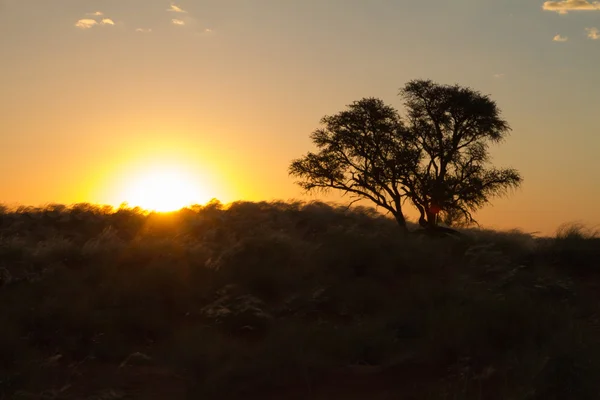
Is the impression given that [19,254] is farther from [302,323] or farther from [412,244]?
[412,244]

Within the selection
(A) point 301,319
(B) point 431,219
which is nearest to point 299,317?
(A) point 301,319

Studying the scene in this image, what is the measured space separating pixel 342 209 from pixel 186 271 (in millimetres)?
16757

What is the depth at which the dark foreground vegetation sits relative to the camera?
10.0 m

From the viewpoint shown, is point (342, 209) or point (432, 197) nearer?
point (432, 197)

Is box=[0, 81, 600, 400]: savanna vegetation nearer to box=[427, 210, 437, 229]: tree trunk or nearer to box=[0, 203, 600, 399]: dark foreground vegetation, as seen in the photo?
box=[0, 203, 600, 399]: dark foreground vegetation

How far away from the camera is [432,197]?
27.2m

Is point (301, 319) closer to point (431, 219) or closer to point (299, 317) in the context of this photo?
point (299, 317)

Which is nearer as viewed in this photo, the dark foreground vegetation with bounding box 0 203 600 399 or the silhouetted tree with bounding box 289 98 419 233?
the dark foreground vegetation with bounding box 0 203 600 399

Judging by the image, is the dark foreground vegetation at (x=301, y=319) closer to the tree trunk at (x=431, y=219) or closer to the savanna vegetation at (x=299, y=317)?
the savanna vegetation at (x=299, y=317)

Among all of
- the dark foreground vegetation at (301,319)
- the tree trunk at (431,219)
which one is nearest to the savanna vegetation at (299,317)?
the dark foreground vegetation at (301,319)

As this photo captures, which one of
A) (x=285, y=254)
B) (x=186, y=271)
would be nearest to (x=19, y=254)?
(x=186, y=271)

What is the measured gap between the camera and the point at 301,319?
13.3 meters

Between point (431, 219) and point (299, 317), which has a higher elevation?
point (431, 219)

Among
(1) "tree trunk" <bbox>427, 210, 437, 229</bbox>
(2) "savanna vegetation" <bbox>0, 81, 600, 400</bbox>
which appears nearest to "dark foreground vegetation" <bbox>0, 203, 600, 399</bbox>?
(2) "savanna vegetation" <bbox>0, 81, 600, 400</bbox>
